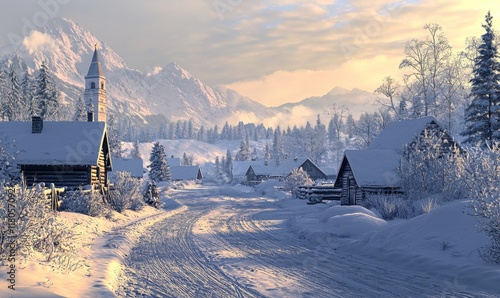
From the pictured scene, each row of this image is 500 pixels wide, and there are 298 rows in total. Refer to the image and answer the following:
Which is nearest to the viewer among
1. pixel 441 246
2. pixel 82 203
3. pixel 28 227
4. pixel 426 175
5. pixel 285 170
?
pixel 28 227

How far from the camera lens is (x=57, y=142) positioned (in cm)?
2698

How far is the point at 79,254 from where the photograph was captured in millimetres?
12508

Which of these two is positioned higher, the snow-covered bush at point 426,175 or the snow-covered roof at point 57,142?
the snow-covered roof at point 57,142

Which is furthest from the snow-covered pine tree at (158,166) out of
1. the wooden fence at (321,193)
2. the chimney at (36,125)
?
the chimney at (36,125)

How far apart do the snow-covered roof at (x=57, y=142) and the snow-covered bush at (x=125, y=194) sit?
2.47 metres

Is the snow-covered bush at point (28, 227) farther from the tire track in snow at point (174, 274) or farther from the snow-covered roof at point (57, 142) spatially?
the snow-covered roof at point (57, 142)

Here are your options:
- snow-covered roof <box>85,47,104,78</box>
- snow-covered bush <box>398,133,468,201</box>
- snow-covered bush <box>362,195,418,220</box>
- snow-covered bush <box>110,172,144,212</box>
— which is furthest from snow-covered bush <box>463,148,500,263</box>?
snow-covered roof <box>85,47,104,78</box>

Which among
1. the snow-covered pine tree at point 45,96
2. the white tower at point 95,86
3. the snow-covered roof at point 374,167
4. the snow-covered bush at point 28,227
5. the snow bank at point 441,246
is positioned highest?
the white tower at point 95,86

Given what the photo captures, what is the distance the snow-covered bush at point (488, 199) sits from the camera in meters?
10.2

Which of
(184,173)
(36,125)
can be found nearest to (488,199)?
(36,125)

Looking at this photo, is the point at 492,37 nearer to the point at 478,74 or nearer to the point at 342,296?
the point at 478,74

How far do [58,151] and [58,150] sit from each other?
9 centimetres

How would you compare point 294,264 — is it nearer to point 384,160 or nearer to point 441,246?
point 441,246

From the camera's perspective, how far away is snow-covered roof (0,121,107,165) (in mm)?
26031
